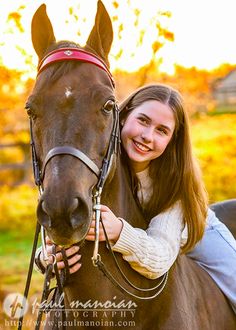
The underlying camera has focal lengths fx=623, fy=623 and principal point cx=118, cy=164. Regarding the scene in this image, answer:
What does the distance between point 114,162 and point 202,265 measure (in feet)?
4.04

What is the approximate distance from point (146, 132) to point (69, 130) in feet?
2.39

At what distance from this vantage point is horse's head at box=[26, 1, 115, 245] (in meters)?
2.36

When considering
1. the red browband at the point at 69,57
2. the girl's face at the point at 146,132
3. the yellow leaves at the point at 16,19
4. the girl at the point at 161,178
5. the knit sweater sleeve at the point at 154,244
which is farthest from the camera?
the yellow leaves at the point at 16,19

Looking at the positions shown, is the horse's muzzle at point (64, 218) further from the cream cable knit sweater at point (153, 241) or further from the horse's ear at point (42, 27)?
the horse's ear at point (42, 27)

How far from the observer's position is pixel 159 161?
333 centimetres

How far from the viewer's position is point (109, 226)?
281 centimetres

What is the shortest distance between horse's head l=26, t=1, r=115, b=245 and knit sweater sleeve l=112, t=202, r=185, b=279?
45 cm

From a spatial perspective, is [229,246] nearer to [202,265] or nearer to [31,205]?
[202,265]

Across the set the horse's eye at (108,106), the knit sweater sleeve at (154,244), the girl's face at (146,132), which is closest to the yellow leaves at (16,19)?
the girl's face at (146,132)

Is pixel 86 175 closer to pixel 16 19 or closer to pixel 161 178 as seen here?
pixel 161 178

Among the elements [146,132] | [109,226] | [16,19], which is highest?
[16,19]

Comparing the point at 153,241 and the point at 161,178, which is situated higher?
the point at 161,178

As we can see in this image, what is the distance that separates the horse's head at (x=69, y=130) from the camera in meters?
2.36

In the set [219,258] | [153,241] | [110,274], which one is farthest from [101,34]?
[219,258]
